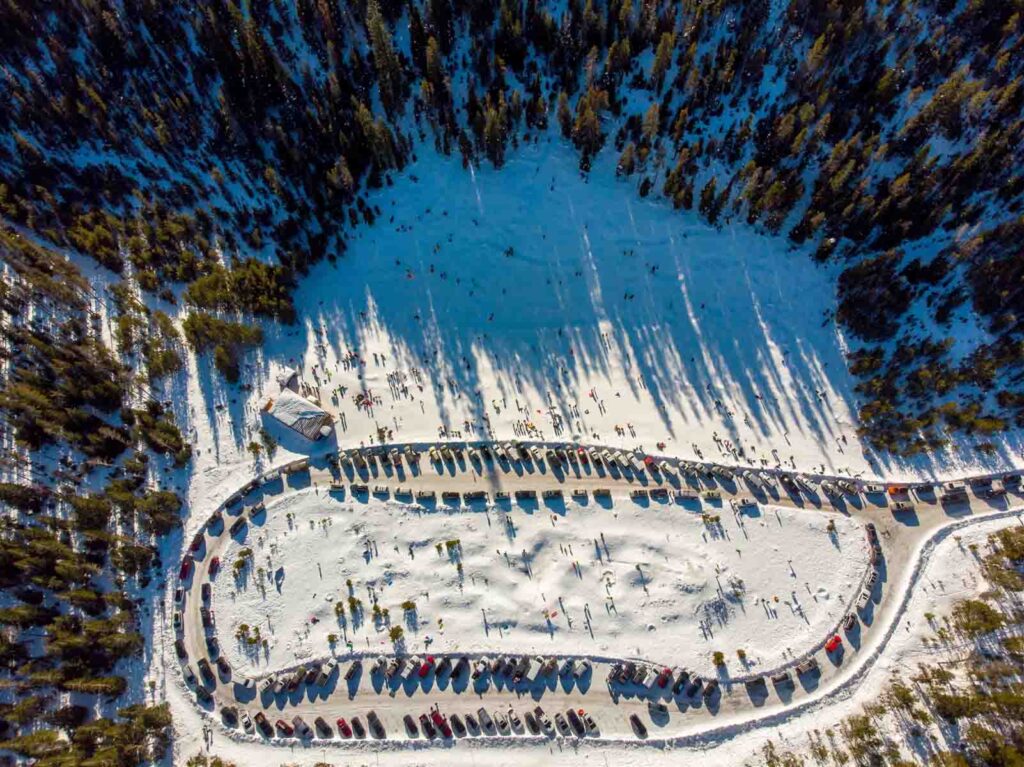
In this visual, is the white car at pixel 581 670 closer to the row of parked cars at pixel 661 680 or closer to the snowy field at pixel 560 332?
the row of parked cars at pixel 661 680

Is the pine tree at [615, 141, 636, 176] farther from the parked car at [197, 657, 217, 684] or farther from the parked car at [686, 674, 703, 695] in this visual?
the parked car at [197, 657, 217, 684]

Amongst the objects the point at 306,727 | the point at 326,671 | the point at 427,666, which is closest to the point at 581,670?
the point at 427,666

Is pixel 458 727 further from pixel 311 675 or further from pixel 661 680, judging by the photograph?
pixel 661 680

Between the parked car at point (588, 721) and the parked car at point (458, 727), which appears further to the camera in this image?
the parked car at point (458, 727)

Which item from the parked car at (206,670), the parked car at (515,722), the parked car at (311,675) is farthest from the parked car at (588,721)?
the parked car at (206,670)

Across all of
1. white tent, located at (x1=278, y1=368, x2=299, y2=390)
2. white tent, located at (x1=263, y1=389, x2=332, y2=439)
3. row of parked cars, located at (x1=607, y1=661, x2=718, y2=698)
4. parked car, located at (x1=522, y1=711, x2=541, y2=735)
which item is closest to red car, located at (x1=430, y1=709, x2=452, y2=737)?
parked car, located at (x1=522, y1=711, x2=541, y2=735)

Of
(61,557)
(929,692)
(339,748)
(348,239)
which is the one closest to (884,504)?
(929,692)
